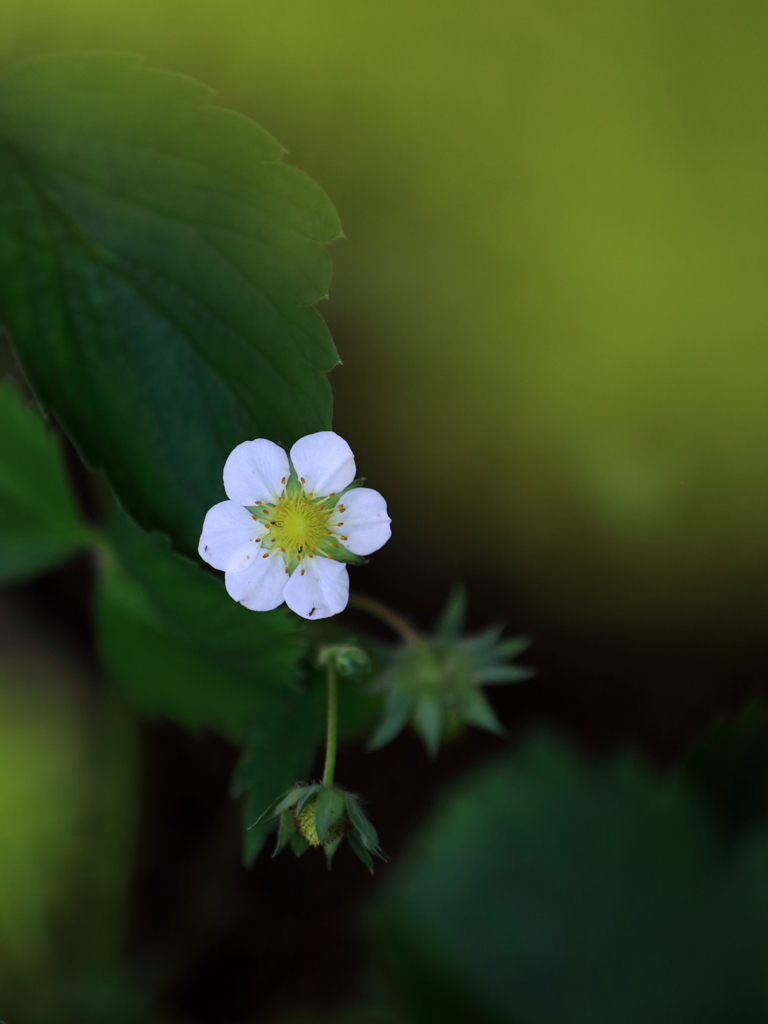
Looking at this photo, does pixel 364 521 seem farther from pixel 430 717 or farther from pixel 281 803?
pixel 430 717

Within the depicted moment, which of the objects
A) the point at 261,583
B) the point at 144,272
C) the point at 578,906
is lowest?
the point at 578,906

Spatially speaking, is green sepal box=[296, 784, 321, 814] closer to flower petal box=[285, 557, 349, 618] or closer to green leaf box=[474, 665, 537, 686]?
flower petal box=[285, 557, 349, 618]

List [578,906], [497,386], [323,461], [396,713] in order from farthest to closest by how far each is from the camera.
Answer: [497,386] < [578,906] < [396,713] < [323,461]

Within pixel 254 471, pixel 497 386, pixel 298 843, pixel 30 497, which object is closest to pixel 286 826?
pixel 298 843

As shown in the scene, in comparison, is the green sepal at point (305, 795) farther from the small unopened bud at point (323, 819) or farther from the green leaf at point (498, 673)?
the green leaf at point (498, 673)

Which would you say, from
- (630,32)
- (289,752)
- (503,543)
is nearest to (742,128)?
(630,32)
